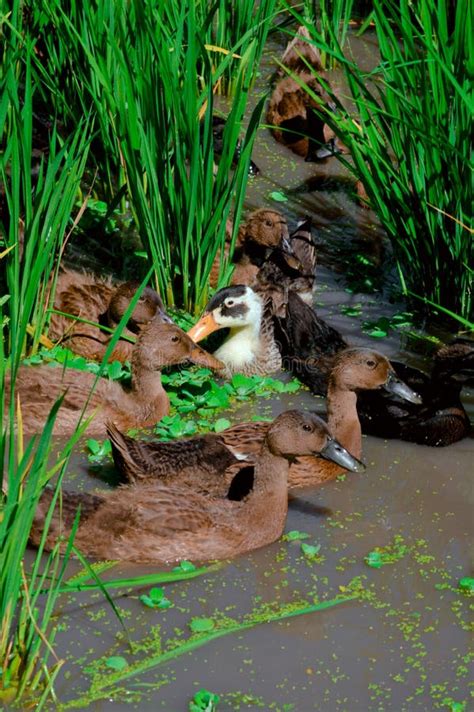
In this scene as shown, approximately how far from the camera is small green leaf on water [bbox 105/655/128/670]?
14.8 ft

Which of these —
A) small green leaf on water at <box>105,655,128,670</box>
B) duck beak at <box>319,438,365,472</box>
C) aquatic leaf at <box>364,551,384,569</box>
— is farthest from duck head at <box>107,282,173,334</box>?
small green leaf on water at <box>105,655,128,670</box>

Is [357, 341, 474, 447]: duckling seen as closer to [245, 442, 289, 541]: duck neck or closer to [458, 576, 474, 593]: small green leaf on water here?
[245, 442, 289, 541]: duck neck

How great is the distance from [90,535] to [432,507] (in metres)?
1.49

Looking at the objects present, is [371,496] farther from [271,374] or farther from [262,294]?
[262,294]

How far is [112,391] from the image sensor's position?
6.41 meters

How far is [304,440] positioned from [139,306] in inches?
64.8

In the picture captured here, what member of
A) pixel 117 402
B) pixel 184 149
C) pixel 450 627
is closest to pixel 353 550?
pixel 450 627

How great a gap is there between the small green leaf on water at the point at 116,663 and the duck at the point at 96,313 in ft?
8.28

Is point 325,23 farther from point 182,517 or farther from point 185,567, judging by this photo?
point 185,567

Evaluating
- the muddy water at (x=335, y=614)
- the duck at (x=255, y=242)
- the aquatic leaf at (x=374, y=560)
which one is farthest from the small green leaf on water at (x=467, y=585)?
the duck at (x=255, y=242)

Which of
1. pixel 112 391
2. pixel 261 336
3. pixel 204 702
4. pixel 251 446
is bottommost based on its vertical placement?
pixel 261 336

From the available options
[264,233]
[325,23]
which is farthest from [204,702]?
[325,23]

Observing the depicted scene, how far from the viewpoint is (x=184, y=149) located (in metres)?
6.80

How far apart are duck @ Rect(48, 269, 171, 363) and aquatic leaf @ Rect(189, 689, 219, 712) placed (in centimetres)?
278
